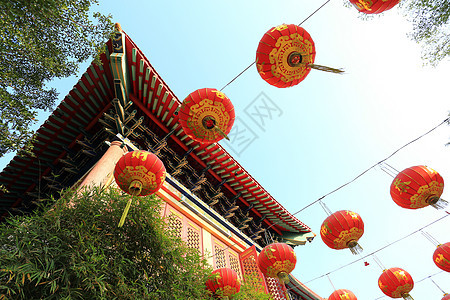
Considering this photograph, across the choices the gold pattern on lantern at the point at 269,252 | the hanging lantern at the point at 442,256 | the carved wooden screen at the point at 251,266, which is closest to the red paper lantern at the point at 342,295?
the carved wooden screen at the point at 251,266

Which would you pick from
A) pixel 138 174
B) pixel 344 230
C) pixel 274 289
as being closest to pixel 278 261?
pixel 344 230

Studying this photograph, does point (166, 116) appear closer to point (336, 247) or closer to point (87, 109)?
point (87, 109)

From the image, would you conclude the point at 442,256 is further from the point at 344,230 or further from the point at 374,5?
the point at 374,5

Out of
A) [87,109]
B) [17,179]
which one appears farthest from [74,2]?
[17,179]

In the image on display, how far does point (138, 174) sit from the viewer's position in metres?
3.88

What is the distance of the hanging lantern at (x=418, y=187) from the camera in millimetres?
4695

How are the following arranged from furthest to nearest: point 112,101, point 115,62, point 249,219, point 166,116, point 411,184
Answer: point 249,219 < point 166,116 < point 112,101 < point 115,62 < point 411,184

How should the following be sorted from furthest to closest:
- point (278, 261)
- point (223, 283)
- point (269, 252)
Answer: point (269, 252)
point (278, 261)
point (223, 283)

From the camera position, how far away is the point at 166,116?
7102 millimetres

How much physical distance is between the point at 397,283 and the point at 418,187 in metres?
Result: 2.74

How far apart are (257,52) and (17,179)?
23.6 feet

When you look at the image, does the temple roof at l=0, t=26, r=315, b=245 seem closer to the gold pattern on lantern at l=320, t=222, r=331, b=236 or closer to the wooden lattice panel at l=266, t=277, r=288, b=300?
the wooden lattice panel at l=266, t=277, r=288, b=300

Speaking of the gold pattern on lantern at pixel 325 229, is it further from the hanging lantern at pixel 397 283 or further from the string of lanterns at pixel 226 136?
the hanging lantern at pixel 397 283

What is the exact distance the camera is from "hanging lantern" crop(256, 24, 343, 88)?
11.2 feet
